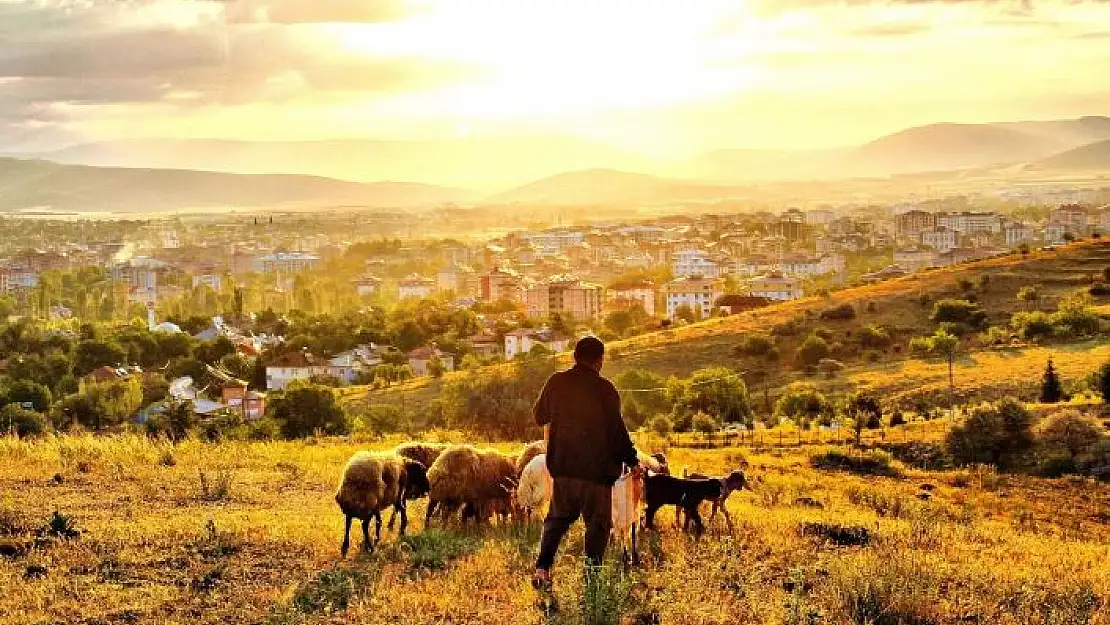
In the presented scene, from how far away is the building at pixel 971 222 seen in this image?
6865 inches

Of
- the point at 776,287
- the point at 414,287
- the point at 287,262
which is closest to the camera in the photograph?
the point at 776,287

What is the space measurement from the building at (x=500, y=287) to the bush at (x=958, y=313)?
6207cm

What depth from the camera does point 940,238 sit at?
16062 cm

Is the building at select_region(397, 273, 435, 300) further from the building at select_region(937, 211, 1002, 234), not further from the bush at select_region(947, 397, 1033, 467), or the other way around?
the bush at select_region(947, 397, 1033, 467)

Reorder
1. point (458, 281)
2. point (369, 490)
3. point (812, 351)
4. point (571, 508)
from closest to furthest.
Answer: point (571, 508)
point (369, 490)
point (812, 351)
point (458, 281)

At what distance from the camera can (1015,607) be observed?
6.48m

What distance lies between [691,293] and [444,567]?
93.8 m

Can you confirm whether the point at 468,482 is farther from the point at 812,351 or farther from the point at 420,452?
the point at 812,351

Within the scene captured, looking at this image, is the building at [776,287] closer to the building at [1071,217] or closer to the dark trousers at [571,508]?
the building at [1071,217]

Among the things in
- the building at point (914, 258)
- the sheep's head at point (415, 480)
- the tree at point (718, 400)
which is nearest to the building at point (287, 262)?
the building at point (914, 258)

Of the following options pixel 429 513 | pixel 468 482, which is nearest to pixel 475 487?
pixel 468 482

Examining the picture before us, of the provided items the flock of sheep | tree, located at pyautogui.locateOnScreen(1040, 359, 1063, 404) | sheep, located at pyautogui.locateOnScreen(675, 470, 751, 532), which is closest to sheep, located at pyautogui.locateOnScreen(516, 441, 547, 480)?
the flock of sheep

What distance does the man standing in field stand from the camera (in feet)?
20.6

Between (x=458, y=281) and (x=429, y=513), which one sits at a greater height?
(x=429, y=513)
